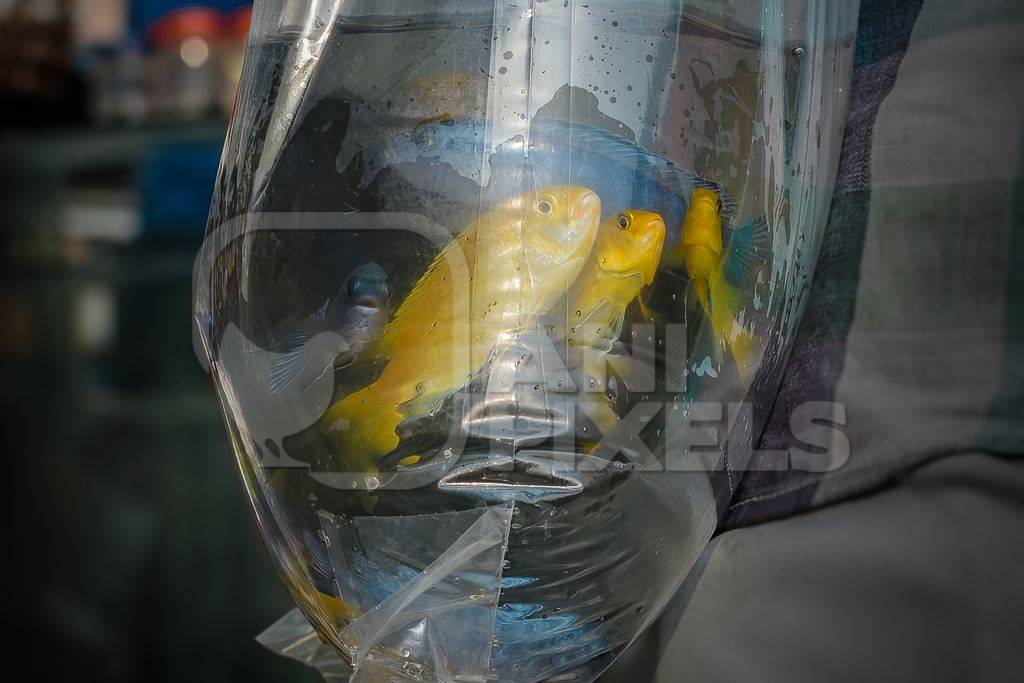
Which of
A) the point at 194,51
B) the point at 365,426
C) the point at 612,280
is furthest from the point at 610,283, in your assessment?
the point at 194,51

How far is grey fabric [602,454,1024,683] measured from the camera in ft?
1.28

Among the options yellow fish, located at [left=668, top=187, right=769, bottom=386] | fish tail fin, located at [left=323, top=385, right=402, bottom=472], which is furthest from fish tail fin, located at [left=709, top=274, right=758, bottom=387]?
fish tail fin, located at [left=323, top=385, right=402, bottom=472]

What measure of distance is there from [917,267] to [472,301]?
8.3 inches

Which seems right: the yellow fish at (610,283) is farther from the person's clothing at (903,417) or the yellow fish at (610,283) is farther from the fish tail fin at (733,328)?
the person's clothing at (903,417)

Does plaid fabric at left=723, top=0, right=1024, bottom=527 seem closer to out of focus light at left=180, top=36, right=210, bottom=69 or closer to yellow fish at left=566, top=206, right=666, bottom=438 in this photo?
yellow fish at left=566, top=206, right=666, bottom=438

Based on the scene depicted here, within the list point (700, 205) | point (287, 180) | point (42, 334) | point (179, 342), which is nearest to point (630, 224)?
point (700, 205)

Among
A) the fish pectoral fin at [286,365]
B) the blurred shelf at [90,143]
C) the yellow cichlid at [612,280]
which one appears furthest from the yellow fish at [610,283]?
the blurred shelf at [90,143]

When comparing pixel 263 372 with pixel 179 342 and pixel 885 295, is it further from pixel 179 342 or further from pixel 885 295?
pixel 179 342

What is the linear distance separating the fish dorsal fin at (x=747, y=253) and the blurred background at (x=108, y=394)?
1.44 metres

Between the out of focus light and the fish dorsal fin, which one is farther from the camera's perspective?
the out of focus light

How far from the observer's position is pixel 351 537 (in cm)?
39

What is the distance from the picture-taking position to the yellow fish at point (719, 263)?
0.37 metres

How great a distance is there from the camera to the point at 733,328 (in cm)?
39

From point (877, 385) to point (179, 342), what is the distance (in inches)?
59.2
